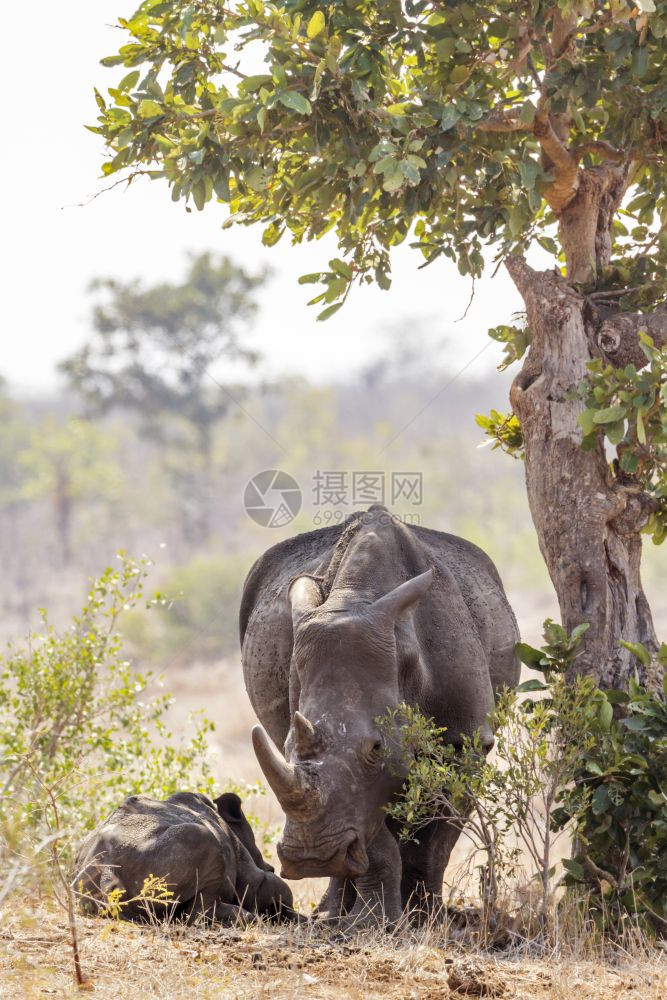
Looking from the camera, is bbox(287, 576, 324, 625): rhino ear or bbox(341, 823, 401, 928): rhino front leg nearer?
bbox(341, 823, 401, 928): rhino front leg

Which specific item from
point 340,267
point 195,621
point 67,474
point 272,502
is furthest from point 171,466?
point 340,267

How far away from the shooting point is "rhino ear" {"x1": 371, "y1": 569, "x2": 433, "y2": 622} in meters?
6.77

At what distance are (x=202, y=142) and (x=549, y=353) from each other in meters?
2.77

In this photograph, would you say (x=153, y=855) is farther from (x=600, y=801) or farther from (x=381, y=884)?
(x=600, y=801)

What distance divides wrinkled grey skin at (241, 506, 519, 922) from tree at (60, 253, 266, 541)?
3416 centimetres

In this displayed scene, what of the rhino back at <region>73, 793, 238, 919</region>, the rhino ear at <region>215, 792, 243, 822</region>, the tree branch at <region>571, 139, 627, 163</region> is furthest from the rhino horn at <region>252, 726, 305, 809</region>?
the tree branch at <region>571, 139, 627, 163</region>

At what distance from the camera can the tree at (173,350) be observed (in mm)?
41812

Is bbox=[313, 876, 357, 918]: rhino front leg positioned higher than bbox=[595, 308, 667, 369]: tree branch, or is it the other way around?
bbox=[595, 308, 667, 369]: tree branch

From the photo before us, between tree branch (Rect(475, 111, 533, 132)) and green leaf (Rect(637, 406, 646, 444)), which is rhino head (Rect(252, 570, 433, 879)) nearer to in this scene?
green leaf (Rect(637, 406, 646, 444))

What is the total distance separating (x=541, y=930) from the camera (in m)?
6.38

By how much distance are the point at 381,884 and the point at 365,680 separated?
4.06 feet

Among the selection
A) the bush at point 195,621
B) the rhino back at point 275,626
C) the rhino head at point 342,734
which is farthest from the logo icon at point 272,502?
the bush at point 195,621

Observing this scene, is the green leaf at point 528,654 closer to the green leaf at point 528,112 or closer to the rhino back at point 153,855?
the rhino back at point 153,855

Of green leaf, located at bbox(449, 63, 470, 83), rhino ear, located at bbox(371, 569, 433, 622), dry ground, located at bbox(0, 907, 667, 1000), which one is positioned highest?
green leaf, located at bbox(449, 63, 470, 83)
